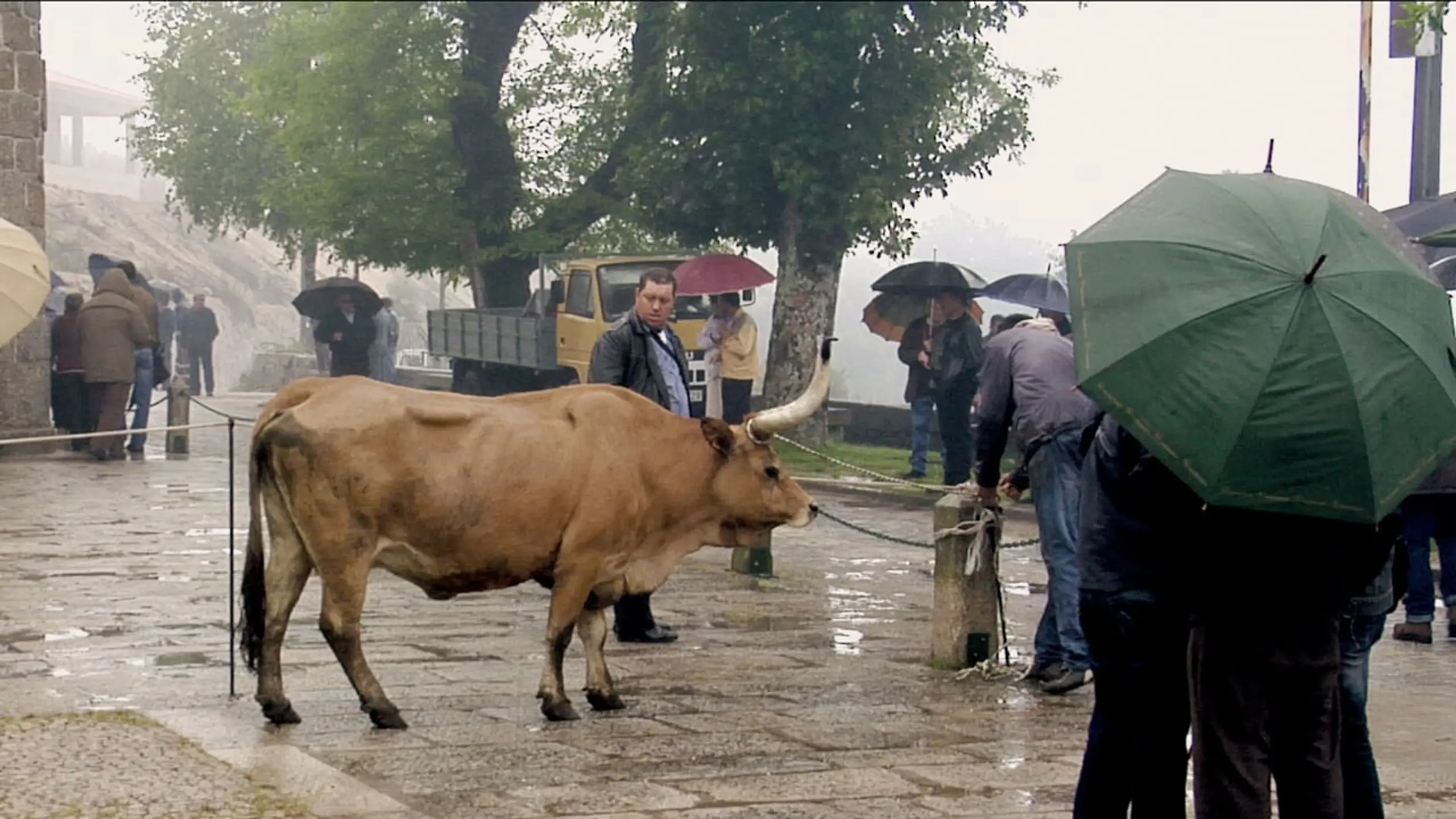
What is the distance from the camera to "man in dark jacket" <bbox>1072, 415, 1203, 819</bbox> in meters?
5.22

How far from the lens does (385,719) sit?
7910 mm

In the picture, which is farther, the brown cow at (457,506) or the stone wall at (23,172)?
the stone wall at (23,172)

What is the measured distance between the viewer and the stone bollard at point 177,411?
22.1m

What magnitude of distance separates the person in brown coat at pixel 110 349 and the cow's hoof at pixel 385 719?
45.0ft

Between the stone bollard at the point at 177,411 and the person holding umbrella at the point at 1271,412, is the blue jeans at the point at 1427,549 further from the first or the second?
the stone bollard at the point at 177,411

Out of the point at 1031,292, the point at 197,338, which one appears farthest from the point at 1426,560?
the point at 197,338

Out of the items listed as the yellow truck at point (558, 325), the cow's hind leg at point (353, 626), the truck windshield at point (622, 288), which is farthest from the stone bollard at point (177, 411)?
the cow's hind leg at point (353, 626)

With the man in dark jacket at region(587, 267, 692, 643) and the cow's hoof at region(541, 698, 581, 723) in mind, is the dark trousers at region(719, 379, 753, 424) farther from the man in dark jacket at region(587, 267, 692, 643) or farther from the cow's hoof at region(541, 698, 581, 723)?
the cow's hoof at region(541, 698, 581, 723)

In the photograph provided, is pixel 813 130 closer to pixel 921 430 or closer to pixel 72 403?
pixel 921 430

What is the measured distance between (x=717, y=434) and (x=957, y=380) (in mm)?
9527

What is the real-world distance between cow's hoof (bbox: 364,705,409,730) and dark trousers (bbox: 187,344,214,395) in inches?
1256

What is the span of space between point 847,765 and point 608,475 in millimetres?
1706

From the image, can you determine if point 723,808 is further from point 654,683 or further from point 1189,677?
point 654,683

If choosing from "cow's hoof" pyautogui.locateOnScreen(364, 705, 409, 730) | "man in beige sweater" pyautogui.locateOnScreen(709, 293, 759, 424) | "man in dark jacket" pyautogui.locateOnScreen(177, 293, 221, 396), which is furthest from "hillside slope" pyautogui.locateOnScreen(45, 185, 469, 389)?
"cow's hoof" pyautogui.locateOnScreen(364, 705, 409, 730)
